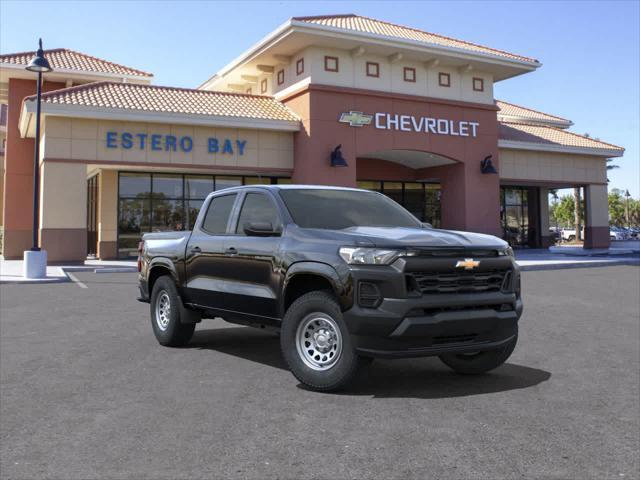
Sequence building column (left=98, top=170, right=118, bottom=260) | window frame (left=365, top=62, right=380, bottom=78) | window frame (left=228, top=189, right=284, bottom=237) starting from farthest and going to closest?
building column (left=98, top=170, right=118, bottom=260) → window frame (left=365, top=62, right=380, bottom=78) → window frame (left=228, top=189, right=284, bottom=237)

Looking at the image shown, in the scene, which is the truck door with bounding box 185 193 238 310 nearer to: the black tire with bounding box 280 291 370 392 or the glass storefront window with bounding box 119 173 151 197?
the black tire with bounding box 280 291 370 392

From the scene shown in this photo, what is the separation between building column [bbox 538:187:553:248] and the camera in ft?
127

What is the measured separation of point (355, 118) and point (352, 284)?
72.2 ft

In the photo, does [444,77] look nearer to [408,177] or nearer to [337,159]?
[408,177]

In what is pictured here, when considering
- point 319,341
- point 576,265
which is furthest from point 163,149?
point 319,341

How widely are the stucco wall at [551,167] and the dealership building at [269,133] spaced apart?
0.43 feet

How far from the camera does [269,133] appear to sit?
26.2m

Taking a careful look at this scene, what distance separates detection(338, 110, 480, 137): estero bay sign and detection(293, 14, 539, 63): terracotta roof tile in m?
3.41

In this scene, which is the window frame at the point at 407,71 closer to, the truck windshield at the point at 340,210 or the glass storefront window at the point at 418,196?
the glass storefront window at the point at 418,196

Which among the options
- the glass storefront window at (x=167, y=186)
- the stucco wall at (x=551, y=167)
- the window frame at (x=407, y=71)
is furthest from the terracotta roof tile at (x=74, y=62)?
the stucco wall at (x=551, y=167)

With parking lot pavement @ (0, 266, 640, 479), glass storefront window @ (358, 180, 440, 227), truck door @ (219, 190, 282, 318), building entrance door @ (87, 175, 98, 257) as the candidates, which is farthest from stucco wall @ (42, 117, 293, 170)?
truck door @ (219, 190, 282, 318)

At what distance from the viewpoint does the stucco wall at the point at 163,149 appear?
22781mm

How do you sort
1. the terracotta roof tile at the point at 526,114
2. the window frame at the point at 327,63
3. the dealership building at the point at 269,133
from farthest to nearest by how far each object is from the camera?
1. the terracotta roof tile at the point at 526,114
2. the window frame at the point at 327,63
3. the dealership building at the point at 269,133

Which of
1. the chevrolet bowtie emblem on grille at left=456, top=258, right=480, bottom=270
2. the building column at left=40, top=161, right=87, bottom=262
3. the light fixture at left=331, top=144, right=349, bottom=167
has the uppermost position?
the light fixture at left=331, top=144, right=349, bottom=167
